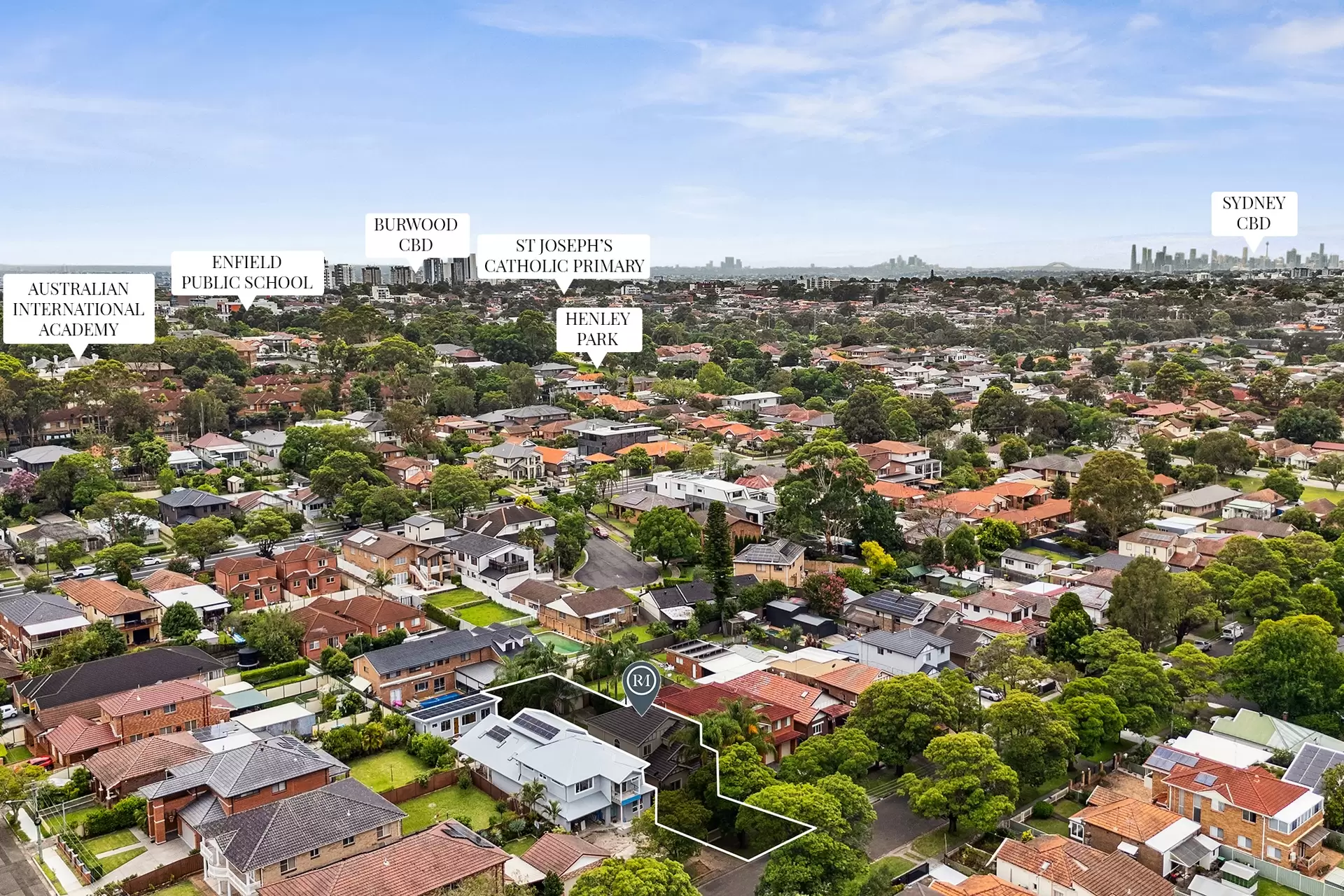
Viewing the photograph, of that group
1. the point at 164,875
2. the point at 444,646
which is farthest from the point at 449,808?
the point at 444,646

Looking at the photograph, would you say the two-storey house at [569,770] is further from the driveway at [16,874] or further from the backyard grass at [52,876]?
the driveway at [16,874]

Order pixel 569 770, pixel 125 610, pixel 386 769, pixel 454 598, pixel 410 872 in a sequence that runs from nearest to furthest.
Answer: pixel 410 872, pixel 569 770, pixel 386 769, pixel 125 610, pixel 454 598

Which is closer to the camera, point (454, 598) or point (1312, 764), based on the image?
point (1312, 764)

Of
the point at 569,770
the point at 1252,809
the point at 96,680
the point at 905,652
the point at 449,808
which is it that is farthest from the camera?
the point at 905,652

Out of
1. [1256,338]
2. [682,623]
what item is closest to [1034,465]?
[682,623]

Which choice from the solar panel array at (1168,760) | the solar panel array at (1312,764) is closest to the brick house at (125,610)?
the solar panel array at (1168,760)

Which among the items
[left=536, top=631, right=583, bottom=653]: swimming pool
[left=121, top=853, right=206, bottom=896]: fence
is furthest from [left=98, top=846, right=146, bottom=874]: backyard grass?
[left=536, top=631, right=583, bottom=653]: swimming pool

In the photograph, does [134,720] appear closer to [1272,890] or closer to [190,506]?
[190,506]

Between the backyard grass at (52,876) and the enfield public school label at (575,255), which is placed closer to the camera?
the backyard grass at (52,876)
